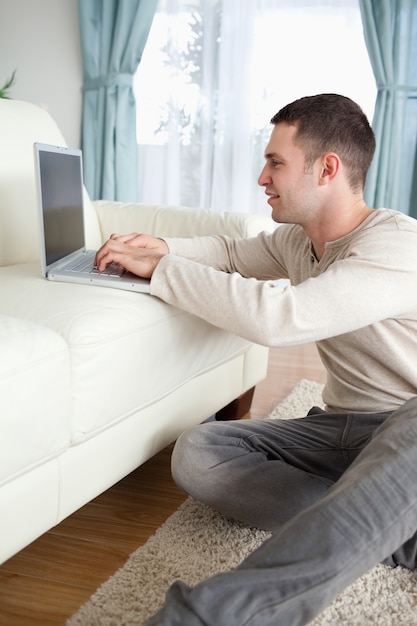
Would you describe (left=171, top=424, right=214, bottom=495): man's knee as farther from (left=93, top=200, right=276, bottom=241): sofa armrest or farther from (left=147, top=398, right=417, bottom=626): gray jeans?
(left=93, top=200, right=276, bottom=241): sofa armrest

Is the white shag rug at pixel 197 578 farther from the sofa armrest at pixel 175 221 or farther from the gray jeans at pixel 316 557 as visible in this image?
the sofa armrest at pixel 175 221

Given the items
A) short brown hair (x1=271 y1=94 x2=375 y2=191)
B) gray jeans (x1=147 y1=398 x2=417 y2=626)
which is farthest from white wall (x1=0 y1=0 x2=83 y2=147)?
gray jeans (x1=147 y1=398 x2=417 y2=626)

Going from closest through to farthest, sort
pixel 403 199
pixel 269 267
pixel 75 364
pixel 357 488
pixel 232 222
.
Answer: pixel 357 488 → pixel 75 364 → pixel 269 267 → pixel 232 222 → pixel 403 199

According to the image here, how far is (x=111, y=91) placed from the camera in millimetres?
3689

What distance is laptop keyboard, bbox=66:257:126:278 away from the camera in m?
1.50

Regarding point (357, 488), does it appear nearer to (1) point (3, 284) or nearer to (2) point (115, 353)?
(2) point (115, 353)

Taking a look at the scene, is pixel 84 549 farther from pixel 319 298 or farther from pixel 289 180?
pixel 289 180

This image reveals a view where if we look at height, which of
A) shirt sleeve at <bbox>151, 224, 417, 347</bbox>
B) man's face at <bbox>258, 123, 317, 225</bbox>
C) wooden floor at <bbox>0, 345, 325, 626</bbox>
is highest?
man's face at <bbox>258, 123, 317, 225</bbox>

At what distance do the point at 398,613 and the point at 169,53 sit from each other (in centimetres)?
312

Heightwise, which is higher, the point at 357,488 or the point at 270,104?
the point at 270,104

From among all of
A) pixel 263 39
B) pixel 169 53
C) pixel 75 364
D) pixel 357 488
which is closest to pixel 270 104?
pixel 263 39

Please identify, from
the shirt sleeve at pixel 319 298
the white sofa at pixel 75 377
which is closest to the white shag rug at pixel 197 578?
the white sofa at pixel 75 377

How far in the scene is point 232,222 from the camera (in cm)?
201

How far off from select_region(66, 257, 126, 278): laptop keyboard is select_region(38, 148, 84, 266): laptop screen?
0.04 metres
